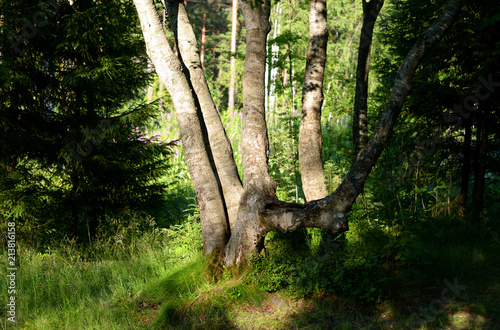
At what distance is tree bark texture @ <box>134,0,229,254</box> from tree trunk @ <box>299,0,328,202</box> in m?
1.37

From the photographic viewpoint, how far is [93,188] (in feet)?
17.4

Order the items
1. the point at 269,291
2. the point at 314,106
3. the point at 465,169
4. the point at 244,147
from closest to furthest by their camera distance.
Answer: the point at 269,291 → the point at 244,147 → the point at 314,106 → the point at 465,169

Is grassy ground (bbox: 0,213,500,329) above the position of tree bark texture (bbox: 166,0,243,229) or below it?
below

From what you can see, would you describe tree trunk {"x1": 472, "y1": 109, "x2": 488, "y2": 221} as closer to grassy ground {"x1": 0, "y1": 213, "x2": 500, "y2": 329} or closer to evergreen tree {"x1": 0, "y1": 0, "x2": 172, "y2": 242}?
grassy ground {"x1": 0, "y1": 213, "x2": 500, "y2": 329}

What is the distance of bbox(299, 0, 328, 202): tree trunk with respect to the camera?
5078 mm

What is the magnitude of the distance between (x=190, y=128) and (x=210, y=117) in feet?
0.98

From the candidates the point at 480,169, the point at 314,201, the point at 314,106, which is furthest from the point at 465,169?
the point at 314,201

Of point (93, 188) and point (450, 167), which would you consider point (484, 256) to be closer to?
point (450, 167)

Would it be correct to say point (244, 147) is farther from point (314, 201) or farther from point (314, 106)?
point (314, 106)

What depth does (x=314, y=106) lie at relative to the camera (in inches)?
201

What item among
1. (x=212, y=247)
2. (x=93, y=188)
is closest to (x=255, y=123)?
(x=212, y=247)

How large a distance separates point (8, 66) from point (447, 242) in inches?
261

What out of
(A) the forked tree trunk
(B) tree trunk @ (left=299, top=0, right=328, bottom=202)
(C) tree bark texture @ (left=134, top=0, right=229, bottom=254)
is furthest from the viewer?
(B) tree trunk @ (left=299, top=0, right=328, bottom=202)

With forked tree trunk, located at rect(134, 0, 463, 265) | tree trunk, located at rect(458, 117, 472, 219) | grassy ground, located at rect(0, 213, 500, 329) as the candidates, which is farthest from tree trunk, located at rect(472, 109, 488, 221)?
forked tree trunk, located at rect(134, 0, 463, 265)
